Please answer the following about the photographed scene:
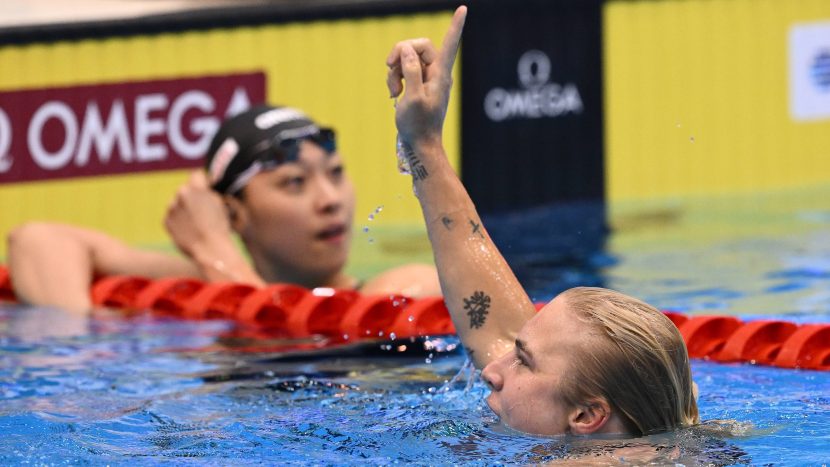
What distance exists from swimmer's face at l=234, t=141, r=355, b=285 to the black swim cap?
0.03m

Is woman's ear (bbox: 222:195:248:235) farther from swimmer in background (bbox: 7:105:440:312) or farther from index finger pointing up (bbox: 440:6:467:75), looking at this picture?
index finger pointing up (bbox: 440:6:467:75)

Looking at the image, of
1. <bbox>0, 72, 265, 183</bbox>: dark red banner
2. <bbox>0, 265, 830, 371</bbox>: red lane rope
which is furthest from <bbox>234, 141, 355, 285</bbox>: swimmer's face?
<bbox>0, 72, 265, 183</bbox>: dark red banner

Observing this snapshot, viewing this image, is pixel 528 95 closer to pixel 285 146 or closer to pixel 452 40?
pixel 285 146

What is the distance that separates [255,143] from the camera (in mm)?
4184

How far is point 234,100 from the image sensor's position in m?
5.95

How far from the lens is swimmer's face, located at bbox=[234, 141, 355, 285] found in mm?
4082

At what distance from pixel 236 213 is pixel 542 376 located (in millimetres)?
2171

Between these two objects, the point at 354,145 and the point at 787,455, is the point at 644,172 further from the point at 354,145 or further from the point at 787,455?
the point at 787,455

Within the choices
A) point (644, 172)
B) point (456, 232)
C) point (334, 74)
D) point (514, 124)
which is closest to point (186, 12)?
point (334, 74)

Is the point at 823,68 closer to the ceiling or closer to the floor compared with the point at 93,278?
closer to the ceiling

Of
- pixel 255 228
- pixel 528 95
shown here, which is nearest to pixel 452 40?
pixel 255 228

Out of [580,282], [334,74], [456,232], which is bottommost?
[580,282]

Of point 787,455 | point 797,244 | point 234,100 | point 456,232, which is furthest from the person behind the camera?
point 234,100

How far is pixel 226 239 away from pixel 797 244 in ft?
7.35
